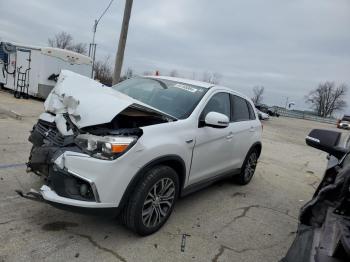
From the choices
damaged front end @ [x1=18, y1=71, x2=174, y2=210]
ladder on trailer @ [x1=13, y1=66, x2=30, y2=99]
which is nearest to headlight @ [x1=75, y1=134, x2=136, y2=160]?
damaged front end @ [x1=18, y1=71, x2=174, y2=210]

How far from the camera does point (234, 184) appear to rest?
6145 mm

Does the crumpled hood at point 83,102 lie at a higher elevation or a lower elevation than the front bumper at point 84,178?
higher

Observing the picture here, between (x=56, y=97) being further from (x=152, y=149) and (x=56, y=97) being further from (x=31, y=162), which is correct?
(x=152, y=149)

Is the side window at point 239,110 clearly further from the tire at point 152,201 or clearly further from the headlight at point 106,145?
the headlight at point 106,145

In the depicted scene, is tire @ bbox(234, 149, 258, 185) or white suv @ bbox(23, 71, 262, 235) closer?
white suv @ bbox(23, 71, 262, 235)

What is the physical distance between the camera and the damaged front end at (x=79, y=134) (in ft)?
10.2

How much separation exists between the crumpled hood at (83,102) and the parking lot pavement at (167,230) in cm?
117

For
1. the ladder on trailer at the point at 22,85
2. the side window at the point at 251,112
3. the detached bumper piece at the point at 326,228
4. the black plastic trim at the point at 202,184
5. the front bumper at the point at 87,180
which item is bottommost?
the ladder on trailer at the point at 22,85

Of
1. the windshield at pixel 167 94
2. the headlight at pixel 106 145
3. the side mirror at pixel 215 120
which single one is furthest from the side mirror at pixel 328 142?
the headlight at pixel 106 145

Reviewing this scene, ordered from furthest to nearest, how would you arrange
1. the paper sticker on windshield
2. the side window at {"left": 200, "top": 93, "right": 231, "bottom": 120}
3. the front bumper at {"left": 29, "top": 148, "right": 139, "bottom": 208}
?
the paper sticker on windshield → the side window at {"left": 200, "top": 93, "right": 231, "bottom": 120} → the front bumper at {"left": 29, "top": 148, "right": 139, "bottom": 208}

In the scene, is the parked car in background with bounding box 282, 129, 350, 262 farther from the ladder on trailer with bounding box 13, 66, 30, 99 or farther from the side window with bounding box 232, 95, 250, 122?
the ladder on trailer with bounding box 13, 66, 30, 99

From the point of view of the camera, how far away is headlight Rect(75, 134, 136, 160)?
3.12 metres

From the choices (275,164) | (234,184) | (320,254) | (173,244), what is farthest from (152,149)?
(275,164)

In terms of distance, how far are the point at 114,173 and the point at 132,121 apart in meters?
0.93
